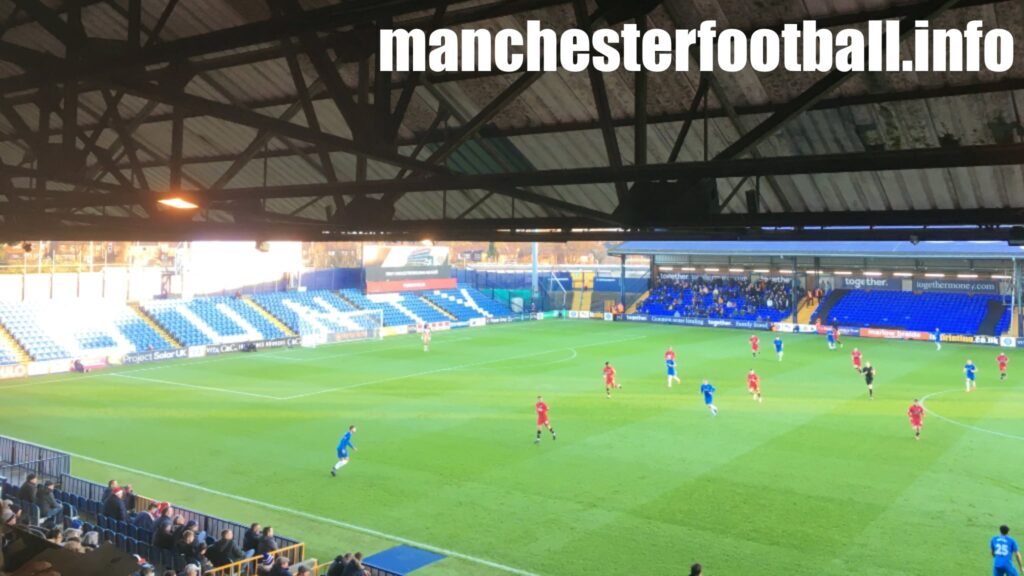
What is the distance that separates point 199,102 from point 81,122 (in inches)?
291

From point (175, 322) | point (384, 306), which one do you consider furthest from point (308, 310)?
point (175, 322)

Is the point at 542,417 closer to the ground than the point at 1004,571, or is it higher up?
higher up

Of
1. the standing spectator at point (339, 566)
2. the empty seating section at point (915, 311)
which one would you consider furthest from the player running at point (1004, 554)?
the empty seating section at point (915, 311)

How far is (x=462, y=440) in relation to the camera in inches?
887

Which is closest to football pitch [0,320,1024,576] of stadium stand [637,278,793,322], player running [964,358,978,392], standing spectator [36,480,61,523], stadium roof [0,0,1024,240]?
player running [964,358,978,392]

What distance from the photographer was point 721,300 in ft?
205

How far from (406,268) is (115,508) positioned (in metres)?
49.0

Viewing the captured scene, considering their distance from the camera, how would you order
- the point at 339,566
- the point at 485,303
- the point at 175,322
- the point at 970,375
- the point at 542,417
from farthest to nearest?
the point at 485,303, the point at 175,322, the point at 970,375, the point at 542,417, the point at 339,566

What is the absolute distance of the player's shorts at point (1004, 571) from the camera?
11.9 metres

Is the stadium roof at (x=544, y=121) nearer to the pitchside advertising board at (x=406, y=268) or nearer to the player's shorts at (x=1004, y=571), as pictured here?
the player's shorts at (x=1004, y=571)

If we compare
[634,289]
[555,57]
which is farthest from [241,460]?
[634,289]

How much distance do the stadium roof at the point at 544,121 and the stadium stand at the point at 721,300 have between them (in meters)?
51.7

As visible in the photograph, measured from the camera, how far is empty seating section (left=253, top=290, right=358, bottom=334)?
166ft

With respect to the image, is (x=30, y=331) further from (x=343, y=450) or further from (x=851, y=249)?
(x=851, y=249)
